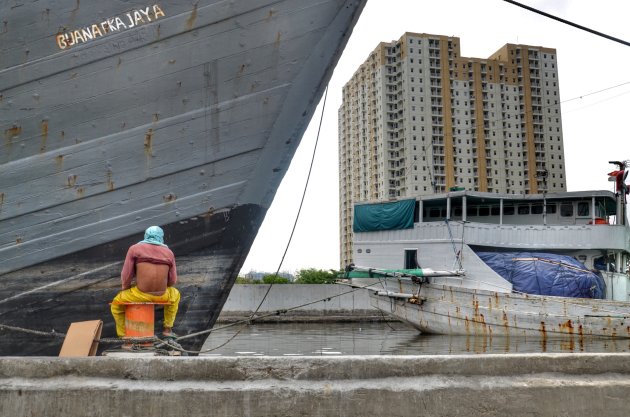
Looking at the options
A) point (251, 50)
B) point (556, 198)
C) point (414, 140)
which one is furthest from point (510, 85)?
point (251, 50)

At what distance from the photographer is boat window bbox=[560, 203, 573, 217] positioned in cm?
1958

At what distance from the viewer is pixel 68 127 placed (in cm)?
493

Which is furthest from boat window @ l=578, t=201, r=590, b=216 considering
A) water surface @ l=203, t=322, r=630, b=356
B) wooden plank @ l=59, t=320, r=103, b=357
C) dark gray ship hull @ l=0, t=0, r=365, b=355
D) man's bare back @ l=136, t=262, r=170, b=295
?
wooden plank @ l=59, t=320, r=103, b=357

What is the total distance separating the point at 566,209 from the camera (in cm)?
1961

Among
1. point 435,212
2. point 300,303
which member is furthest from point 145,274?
point 300,303

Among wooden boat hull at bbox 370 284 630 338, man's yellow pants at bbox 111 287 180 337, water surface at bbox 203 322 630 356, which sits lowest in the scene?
water surface at bbox 203 322 630 356

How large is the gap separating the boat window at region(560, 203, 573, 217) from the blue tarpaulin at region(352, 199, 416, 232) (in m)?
5.48

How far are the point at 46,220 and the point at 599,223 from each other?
1833 centimetres

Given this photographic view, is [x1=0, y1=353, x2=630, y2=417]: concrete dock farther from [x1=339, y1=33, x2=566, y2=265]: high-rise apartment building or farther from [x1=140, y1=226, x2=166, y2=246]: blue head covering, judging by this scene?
[x1=339, y1=33, x2=566, y2=265]: high-rise apartment building

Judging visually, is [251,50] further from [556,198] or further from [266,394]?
[556,198]

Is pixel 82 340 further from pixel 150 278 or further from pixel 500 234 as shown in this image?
pixel 500 234

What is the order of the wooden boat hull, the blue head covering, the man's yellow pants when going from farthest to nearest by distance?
1. the wooden boat hull
2. the blue head covering
3. the man's yellow pants

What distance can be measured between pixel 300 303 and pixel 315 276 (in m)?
19.5

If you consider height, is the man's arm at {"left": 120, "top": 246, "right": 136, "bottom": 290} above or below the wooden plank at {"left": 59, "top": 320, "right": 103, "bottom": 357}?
above
